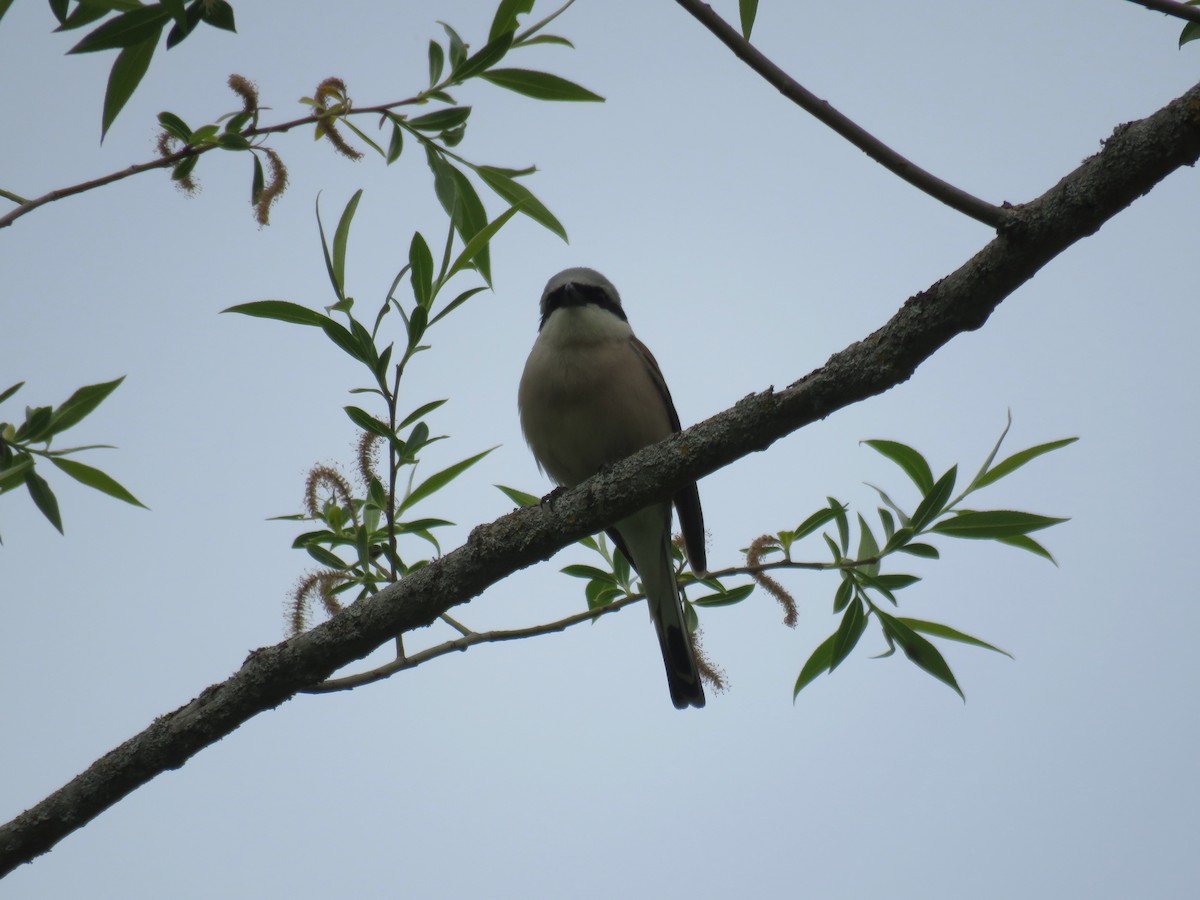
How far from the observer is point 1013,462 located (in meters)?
3.37

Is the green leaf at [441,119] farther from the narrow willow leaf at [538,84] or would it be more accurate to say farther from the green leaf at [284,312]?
the green leaf at [284,312]

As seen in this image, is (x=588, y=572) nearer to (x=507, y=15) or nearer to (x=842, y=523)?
(x=842, y=523)

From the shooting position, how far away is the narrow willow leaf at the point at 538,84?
339 cm

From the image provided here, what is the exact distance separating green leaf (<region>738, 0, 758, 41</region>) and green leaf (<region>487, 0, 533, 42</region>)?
0.80 m

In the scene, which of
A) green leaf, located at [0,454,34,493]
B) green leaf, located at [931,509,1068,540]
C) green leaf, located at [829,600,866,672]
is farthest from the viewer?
green leaf, located at [829,600,866,672]

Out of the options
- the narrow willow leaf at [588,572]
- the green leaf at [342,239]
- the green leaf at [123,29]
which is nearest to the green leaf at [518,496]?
the narrow willow leaf at [588,572]

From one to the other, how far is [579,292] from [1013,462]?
8.75 feet

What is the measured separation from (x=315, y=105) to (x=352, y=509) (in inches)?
51.8

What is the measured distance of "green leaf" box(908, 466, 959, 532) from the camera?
10.8ft

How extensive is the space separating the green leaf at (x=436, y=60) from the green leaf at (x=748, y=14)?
42.4 inches

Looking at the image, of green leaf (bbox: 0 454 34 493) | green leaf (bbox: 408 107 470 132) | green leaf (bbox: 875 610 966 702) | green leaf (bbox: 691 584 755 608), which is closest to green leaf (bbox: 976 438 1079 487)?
green leaf (bbox: 875 610 966 702)

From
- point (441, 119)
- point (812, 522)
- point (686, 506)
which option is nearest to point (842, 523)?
point (812, 522)

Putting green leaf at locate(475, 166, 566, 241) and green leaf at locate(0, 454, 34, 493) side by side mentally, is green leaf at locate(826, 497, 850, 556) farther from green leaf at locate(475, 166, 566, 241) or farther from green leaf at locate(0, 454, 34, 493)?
green leaf at locate(0, 454, 34, 493)

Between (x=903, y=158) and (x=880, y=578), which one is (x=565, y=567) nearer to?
(x=880, y=578)
